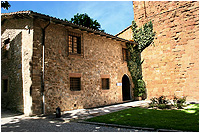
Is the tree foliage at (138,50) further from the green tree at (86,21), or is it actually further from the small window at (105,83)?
the green tree at (86,21)

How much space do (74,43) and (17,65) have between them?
3645 mm

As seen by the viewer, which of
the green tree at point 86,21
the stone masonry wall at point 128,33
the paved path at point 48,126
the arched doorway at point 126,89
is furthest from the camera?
the green tree at point 86,21

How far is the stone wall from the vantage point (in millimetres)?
Answer: 8617

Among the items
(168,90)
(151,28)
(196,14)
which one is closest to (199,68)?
(168,90)

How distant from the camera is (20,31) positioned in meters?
9.38

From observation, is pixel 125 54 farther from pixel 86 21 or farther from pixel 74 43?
pixel 86 21

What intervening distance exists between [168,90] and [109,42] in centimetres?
629

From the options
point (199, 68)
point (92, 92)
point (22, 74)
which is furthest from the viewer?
point (199, 68)

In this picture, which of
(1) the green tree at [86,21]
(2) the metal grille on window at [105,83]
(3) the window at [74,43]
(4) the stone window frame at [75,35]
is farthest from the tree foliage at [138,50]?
(1) the green tree at [86,21]

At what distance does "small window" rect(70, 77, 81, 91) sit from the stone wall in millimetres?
2592

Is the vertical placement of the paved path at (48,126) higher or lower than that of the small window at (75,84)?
lower

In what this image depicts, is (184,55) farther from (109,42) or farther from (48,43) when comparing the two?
(48,43)

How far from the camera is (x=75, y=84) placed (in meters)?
10.4

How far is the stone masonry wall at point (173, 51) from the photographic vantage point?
12562 millimetres
